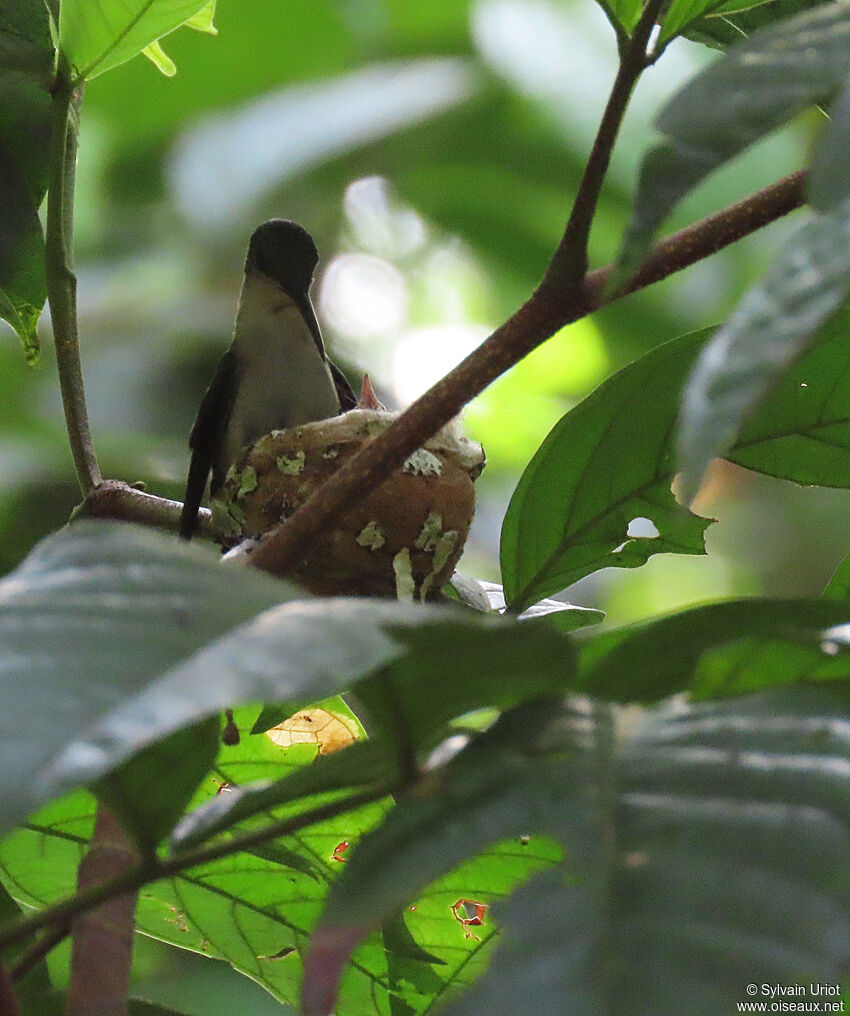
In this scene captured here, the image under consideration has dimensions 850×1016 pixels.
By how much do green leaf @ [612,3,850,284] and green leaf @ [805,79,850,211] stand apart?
0.30 ft

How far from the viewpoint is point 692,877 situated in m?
0.56

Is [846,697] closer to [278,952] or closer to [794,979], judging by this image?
[794,979]

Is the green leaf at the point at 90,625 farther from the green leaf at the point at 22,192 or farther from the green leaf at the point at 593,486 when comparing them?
the green leaf at the point at 22,192

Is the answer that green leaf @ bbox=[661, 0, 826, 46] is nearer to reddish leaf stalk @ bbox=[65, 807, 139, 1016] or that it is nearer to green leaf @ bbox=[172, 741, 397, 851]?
green leaf @ bbox=[172, 741, 397, 851]

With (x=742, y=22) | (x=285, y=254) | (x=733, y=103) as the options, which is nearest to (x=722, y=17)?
(x=742, y=22)

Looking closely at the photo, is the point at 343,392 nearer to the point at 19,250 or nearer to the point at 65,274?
the point at 19,250

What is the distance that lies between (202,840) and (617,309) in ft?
14.0

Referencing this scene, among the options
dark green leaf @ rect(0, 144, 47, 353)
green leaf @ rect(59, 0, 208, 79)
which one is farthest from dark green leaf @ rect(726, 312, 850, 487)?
dark green leaf @ rect(0, 144, 47, 353)

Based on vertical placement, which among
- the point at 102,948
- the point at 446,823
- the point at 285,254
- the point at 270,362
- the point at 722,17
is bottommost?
the point at 102,948

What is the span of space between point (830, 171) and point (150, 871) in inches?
20.3

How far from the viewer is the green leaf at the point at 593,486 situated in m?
1.38

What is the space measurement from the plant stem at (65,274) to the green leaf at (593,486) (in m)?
0.53

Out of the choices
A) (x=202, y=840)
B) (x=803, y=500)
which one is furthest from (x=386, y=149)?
(x=202, y=840)

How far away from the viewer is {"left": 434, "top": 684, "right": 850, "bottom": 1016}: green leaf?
509 millimetres
